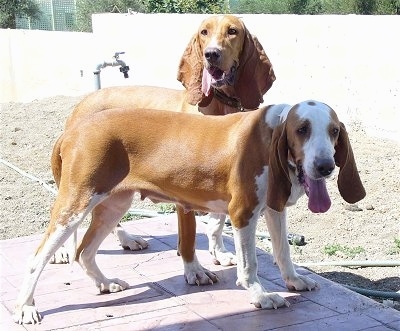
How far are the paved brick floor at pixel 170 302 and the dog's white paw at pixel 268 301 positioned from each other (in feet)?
0.13

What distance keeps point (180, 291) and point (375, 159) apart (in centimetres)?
504

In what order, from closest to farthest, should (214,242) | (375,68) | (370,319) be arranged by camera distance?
1. (370,319)
2. (214,242)
3. (375,68)

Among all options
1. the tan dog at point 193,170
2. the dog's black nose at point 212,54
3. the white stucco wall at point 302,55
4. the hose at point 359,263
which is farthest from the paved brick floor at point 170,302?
the white stucco wall at point 302,55

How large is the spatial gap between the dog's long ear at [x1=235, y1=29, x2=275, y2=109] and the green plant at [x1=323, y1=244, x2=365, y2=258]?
1590mm

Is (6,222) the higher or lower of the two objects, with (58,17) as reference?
lower

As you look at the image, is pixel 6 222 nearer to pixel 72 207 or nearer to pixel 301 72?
pixel 72 207

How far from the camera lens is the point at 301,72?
1238 centimetres

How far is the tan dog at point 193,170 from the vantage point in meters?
4.82

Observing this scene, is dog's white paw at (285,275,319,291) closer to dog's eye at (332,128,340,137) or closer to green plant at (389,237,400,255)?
dog's eye at (332,128,340,137)

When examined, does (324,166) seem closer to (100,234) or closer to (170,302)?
(170,302)

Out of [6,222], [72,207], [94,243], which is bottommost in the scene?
[6,222]

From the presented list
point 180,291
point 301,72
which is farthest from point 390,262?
point 301,72

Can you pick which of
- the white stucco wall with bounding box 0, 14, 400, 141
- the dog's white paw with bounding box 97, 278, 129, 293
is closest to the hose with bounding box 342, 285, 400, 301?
the dog's white paw with bounding box 97, 278, 129, 293

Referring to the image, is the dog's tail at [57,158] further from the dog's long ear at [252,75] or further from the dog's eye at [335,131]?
the dog's eye at [335,131]
